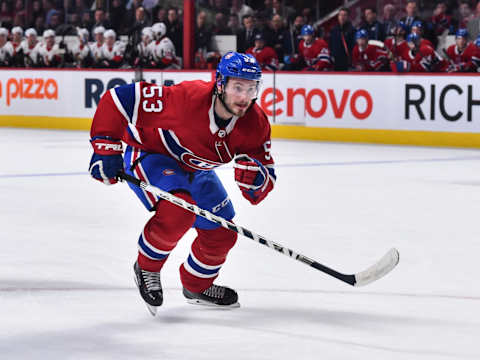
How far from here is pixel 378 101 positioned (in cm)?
1276

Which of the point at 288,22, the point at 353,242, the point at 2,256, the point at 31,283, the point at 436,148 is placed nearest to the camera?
the point at 31,283

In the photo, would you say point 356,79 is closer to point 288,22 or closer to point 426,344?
point 288,22

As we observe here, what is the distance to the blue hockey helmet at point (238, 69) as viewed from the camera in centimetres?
365

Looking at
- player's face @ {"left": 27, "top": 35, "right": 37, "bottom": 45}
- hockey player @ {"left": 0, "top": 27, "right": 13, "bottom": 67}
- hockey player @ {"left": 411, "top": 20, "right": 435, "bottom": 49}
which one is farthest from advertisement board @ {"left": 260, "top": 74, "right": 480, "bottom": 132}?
hockey player @ {"left": 0, "top": 27, "right": 13, "bottom": 67}

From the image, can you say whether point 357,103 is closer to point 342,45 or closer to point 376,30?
point 342,45

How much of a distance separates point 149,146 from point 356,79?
30.3ft

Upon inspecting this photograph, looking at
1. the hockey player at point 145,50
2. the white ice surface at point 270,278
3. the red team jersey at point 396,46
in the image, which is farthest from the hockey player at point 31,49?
the white ice surface at point 270,278

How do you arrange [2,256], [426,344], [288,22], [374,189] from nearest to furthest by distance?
[426,344] < [2,256] < [374,189] < [288,22]

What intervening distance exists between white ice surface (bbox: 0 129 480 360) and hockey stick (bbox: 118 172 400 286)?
123 millimetres

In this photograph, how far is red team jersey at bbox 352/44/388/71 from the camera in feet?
44.3

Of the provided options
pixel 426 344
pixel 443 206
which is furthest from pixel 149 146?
pixel 443 206

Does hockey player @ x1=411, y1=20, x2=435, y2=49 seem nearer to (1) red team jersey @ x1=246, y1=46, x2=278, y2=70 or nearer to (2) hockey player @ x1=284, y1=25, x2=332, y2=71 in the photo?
(2) hockey player @ x1=284, y1=25, x2=332, y2=71

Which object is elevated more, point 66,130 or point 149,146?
A: point 149,146

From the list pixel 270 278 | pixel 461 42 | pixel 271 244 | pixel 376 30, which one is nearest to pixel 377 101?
pixel 461 42
